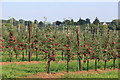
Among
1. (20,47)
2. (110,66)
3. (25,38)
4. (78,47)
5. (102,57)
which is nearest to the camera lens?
(78,47)

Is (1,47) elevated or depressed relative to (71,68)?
elevated

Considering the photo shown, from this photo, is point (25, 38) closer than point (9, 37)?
No

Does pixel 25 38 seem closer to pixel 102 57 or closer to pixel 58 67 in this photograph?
pixel 58 67

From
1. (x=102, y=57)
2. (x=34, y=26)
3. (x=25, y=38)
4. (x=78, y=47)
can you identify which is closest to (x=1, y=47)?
(x=25, y=38)

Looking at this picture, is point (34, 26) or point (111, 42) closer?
point (111, 42)

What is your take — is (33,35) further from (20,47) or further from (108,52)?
(108,52)

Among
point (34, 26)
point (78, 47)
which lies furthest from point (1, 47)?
point (78, 47)

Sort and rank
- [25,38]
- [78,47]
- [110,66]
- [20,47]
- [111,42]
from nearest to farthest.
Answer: [78,47] < [111,42] < [110,66] < [20,47] < [25,38]

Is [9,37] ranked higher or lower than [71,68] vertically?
higher

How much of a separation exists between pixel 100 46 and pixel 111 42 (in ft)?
4.80

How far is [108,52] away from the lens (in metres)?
17.2

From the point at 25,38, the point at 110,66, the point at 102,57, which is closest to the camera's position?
the point at 102,57

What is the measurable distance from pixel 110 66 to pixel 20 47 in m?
8.27

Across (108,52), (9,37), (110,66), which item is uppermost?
(9,37)
